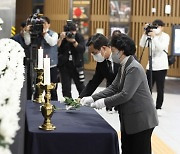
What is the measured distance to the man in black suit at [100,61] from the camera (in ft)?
13.5

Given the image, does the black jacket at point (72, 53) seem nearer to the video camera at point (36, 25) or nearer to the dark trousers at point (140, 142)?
the video camera at point (36, 25)

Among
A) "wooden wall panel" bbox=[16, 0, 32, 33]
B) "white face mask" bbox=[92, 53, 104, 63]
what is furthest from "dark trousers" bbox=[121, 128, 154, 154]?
"wooden wall panel" bbox=[16, 0, 32, 33]

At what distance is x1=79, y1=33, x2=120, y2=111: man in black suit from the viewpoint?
162 inches

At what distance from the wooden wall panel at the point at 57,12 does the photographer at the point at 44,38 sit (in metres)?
7.47

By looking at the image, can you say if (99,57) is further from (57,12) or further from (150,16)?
(57,12)

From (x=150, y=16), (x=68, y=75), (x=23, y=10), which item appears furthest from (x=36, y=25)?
(x=23, y=10)

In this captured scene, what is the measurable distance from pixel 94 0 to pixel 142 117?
11.0m

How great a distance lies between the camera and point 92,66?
13930 millimetres

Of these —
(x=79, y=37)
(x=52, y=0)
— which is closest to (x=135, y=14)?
(x=52, y=0)

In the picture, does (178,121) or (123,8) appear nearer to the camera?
(178,121)

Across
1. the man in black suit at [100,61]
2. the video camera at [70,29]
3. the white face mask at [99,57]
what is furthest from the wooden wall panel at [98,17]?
the white face mask at [99,57]

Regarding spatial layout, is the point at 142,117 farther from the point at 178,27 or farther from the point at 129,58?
the point at 178,27

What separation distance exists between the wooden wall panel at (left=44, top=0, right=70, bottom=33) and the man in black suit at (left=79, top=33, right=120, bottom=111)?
9.82 metres

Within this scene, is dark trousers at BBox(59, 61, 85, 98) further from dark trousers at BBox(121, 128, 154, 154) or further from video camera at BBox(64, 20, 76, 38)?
dark trousers at BBox(121, 128, 154, 154)
